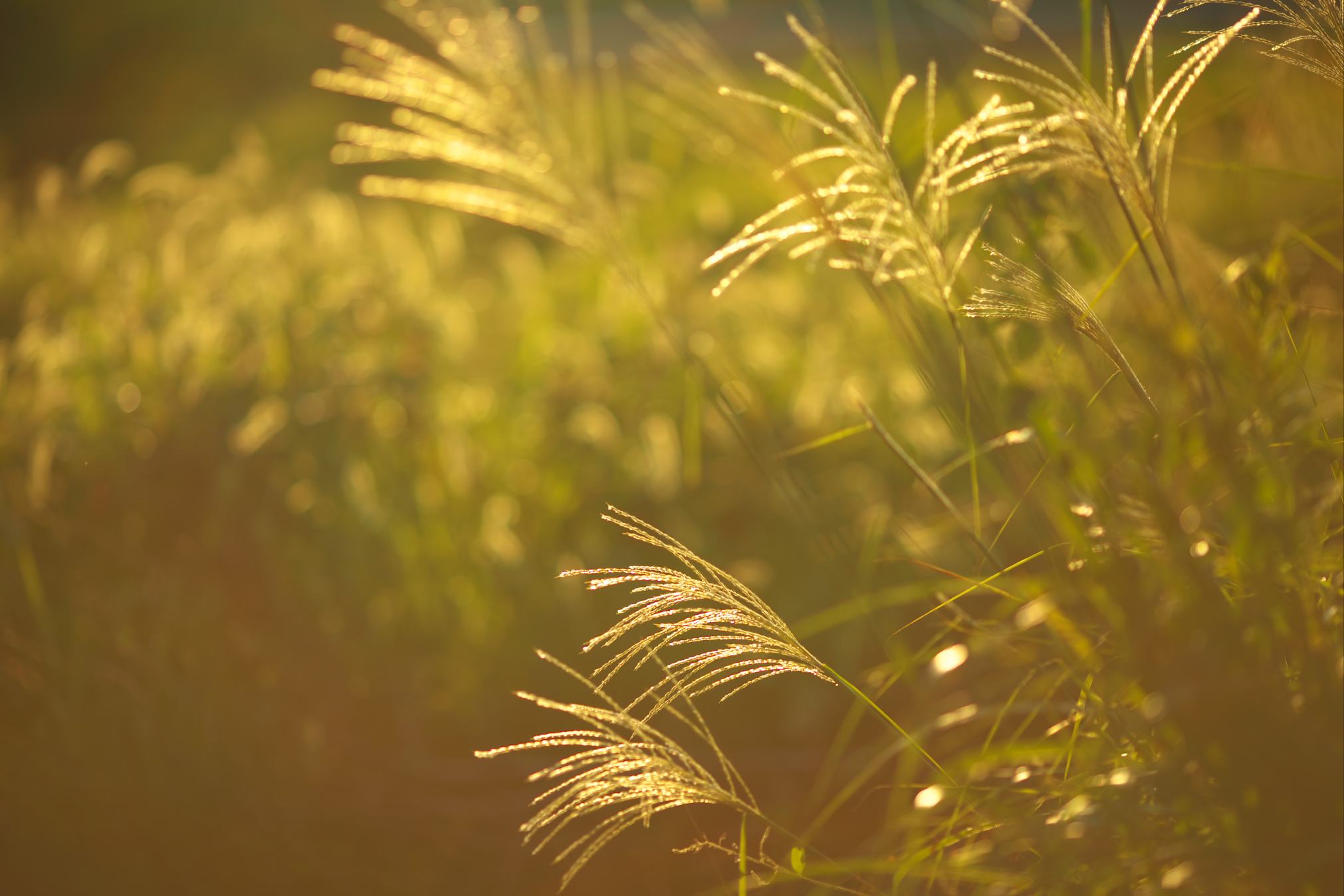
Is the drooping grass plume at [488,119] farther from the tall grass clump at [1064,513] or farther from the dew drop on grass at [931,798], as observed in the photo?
the dew drop on grass at [931,798]

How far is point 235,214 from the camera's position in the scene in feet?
11.5

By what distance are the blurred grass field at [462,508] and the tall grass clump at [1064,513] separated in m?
0.03

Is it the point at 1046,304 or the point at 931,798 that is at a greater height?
the point at 1046,304

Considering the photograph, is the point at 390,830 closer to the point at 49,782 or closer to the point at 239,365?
the point at 49,782

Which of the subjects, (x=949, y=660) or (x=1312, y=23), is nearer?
(x=1312, y=23)

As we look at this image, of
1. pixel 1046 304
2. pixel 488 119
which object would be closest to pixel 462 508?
pixel 488 119

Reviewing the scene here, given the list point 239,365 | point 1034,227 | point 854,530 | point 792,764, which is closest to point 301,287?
point 239,365

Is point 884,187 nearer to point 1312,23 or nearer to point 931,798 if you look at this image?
point 1312,23

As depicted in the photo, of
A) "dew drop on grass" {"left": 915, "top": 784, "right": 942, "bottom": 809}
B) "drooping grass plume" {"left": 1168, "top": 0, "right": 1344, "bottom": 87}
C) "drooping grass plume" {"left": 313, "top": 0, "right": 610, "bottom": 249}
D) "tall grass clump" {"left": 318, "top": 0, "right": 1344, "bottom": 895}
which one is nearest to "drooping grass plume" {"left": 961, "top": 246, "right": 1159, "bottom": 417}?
"tall grass clump" {"left": 318, "top": 0, "right": 1344, "bottom": 895}

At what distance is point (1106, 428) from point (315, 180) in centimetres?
465

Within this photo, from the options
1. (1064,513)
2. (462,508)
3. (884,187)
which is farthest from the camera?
(462,508)

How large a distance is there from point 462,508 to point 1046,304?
1.44m

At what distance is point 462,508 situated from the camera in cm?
226

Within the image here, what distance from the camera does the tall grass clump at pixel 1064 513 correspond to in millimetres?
1038
